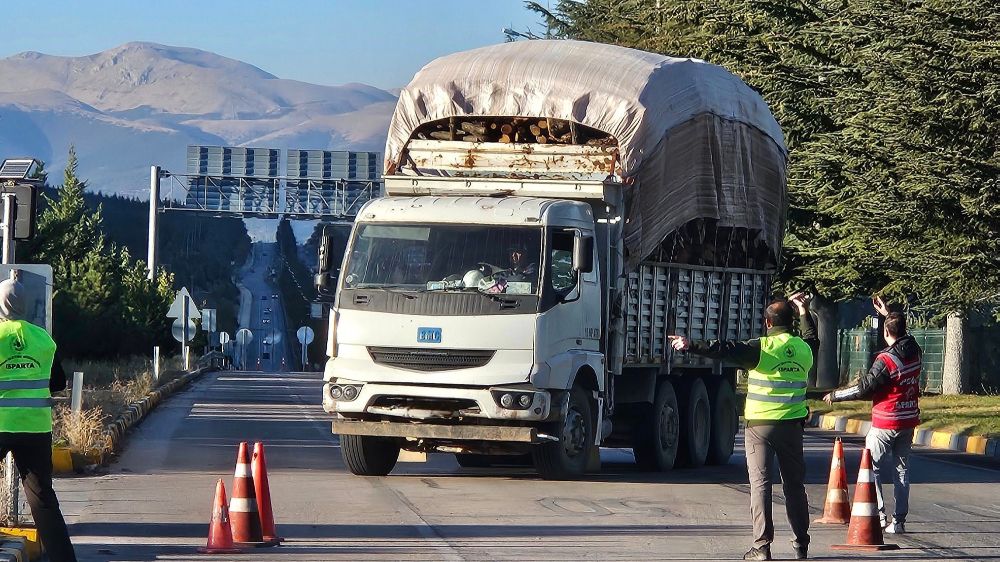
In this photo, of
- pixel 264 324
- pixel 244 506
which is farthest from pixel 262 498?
pixel 264 324

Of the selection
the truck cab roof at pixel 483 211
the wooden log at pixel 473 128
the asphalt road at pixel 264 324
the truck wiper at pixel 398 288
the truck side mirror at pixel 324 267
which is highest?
the wooden log at pixel 473 128

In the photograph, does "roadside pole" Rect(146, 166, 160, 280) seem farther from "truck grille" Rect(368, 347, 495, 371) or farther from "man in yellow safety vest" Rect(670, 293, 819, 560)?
"man in yellow safety vest" Rect(670, 293, 819, 560)

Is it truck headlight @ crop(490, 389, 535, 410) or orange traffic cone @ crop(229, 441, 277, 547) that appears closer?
orange traffic cone @ crop(229, 441, 277, 547)

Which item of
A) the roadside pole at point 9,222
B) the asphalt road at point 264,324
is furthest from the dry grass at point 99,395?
the asphalt road at point 264,324

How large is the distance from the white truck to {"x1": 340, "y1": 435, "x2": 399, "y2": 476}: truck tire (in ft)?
0.07

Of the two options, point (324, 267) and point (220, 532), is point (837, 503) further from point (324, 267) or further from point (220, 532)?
point (324, 267)

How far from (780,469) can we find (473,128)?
23.5 feet

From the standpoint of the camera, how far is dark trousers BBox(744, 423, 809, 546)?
35.9 feet

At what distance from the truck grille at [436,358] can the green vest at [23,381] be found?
225 inches

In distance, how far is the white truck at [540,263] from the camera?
50.2ft

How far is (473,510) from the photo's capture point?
Result: 44.9 ft

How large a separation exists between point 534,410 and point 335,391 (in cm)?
198

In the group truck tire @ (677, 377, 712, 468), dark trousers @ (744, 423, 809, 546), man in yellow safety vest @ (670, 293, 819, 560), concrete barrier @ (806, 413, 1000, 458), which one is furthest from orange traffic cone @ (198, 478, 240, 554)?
concrete barrier @ (806, 413, 1000, 458)

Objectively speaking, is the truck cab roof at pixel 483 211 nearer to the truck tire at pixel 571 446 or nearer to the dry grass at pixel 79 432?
the truck tire at pixel 571 446
